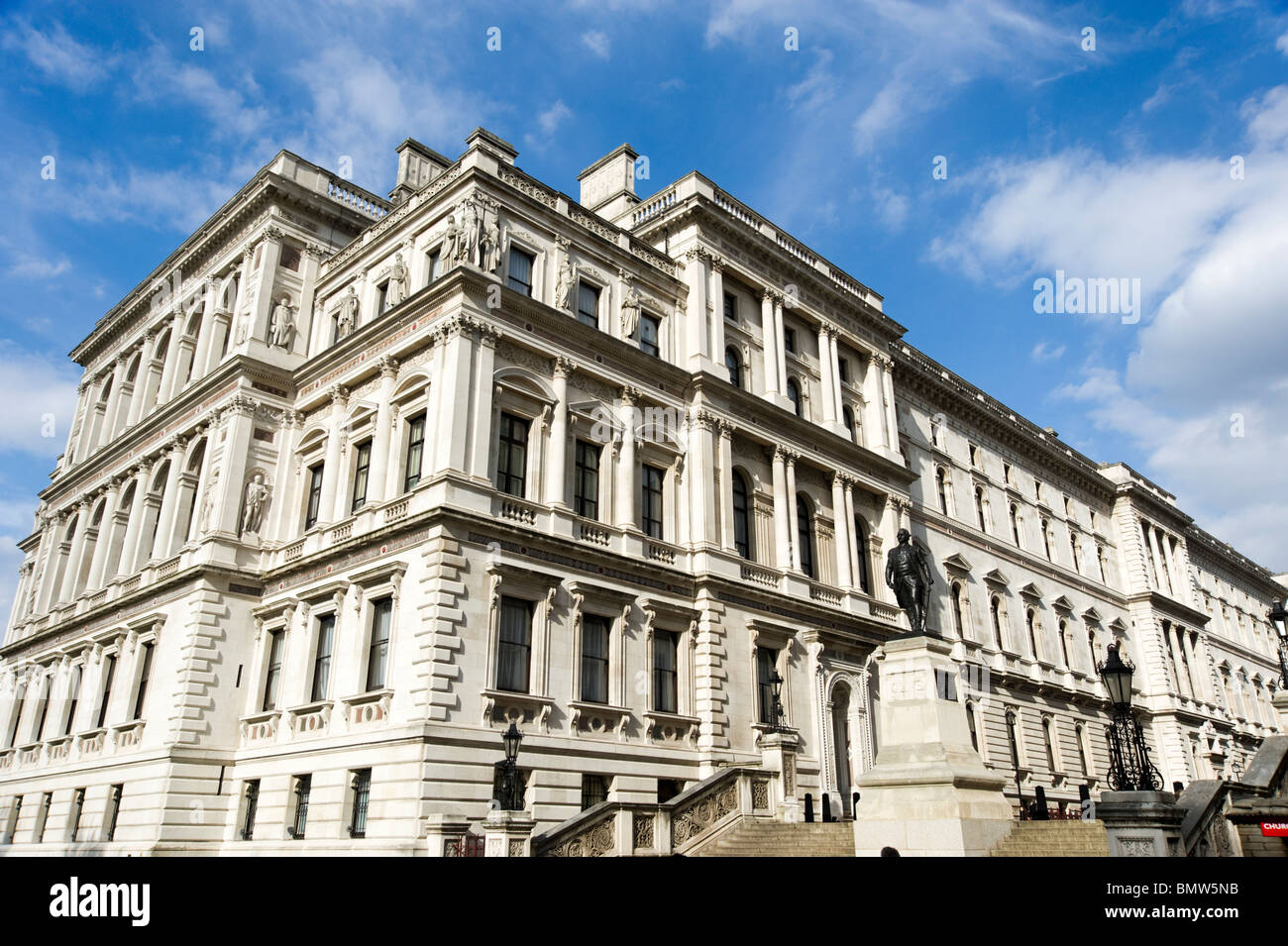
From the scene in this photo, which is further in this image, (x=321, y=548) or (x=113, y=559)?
(x=113, y=559)

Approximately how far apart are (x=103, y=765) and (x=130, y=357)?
19.0 metres

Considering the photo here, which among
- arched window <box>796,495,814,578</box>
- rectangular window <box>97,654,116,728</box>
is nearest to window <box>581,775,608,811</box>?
arched window <box>796,495,814,578</box>

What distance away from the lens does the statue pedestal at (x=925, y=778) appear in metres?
15.8

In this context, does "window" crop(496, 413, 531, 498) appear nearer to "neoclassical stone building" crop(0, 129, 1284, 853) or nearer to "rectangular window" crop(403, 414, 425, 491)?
"neoclassical stone building" crop(0, 129, 1284, 853)

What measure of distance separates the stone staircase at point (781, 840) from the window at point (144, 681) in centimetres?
1782

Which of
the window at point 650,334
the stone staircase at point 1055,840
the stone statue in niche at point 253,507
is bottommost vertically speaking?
the stone staircase at point 1055,840

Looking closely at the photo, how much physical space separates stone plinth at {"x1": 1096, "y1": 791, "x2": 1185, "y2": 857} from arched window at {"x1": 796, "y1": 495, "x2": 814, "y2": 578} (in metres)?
18.0

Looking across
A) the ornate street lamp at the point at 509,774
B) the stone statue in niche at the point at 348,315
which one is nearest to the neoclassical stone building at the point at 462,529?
the stone statue in niche at the point at 348,315

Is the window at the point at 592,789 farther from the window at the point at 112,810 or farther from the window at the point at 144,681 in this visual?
the window at the point at 144,681

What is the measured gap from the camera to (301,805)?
920 inches

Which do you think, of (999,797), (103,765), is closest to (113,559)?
(103,765)

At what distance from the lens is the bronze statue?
19156mm

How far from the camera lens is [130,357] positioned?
3944 cm
